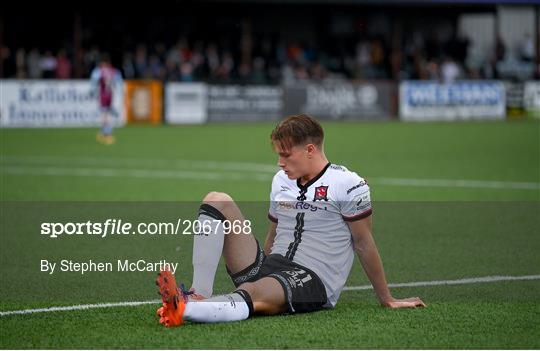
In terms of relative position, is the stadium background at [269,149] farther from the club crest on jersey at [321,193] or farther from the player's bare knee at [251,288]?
the club crest on jersey at [321,193]

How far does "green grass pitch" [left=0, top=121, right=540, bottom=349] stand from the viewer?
6754 mm

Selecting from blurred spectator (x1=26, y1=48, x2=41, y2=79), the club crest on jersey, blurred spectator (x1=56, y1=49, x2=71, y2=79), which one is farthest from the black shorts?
blurred spectator (x1=26, y1=48, x2=41, y2=79)

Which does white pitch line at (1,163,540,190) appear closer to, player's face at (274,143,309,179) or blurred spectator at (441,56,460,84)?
player's face at (274,143,309,179)

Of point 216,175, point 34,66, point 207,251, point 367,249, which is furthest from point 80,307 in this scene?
point 34,66

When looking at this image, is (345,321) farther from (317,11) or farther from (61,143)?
(317,11)

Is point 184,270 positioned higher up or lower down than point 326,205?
lower down

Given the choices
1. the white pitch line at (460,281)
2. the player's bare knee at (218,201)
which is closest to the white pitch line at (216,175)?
the white pitch line at (460,281)

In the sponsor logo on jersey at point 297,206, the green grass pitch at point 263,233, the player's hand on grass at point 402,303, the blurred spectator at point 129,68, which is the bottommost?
the green grass pitch at point 263,233

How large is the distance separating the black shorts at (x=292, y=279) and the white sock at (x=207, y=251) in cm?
26

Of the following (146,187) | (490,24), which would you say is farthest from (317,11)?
(146,187)

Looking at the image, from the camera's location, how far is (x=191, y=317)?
6.77 metres

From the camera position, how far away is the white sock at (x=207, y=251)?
23.0 feet

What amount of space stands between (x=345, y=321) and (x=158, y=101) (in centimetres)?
2866

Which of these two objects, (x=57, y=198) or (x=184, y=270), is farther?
(x=57, y=198)
